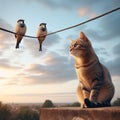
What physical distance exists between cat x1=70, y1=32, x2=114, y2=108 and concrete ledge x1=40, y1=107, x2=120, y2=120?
15 cm

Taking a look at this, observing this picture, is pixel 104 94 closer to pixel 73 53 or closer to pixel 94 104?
pixel 94 104

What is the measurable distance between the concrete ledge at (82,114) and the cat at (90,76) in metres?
0.15

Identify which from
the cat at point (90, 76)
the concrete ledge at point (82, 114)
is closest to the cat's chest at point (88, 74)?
the cat at point (90, 76)

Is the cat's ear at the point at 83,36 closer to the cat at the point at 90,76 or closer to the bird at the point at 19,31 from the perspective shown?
the cat at the point at 90,76

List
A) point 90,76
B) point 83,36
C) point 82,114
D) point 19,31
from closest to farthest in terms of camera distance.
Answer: point 82,114
point 90,76
point 83,36
point 19,31

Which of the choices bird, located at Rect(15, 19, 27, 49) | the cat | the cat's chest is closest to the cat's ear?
the cat

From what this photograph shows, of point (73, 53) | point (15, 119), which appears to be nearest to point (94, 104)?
point (73, 53)

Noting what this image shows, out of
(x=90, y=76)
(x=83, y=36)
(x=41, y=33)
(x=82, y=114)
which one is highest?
(x=41, y=33)

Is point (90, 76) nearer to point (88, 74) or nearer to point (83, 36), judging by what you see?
point (88, 74)

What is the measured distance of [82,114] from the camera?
11.1 ft

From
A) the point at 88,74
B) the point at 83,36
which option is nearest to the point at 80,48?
the point at 83,36

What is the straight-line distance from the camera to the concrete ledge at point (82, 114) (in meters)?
3.02

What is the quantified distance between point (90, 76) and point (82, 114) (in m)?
0.54

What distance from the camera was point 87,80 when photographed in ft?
11.9
